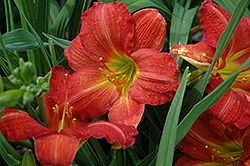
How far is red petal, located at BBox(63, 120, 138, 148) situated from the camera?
0.42 metres

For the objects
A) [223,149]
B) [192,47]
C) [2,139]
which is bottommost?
[223,149]

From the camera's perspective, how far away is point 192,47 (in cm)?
51

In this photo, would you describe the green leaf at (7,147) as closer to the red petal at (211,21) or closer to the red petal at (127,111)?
the red petal at (127,111)

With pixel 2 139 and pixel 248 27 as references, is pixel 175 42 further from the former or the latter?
pixel 2 139

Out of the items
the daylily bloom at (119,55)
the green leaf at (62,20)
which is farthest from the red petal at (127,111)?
the green leaf at (62,20)

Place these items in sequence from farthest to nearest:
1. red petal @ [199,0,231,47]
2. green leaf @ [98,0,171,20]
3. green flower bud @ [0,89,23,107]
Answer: green leaf @ [98,0,171,20] → red petal @ [199,0,231,47] → green flower bud @ [0,89,23,107]

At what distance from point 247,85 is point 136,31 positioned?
0.86ft

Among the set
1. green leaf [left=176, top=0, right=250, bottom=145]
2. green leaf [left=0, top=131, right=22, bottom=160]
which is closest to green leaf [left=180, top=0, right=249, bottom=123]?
green leaf [left=176, top=0, right=250, bottom=145]

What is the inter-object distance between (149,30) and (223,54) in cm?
15

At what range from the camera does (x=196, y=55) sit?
1.62 feet

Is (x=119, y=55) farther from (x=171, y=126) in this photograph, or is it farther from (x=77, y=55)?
(x=171, y=126)

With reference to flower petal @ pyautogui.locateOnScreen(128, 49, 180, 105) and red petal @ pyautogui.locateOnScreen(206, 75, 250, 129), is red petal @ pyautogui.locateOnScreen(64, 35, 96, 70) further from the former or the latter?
red petal @ pyautogui.locateOnScreen(206, 75, 250, 129)

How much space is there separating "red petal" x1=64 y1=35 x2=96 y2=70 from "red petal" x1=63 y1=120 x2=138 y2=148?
0.58ft

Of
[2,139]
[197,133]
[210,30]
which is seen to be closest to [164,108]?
[197,133]
